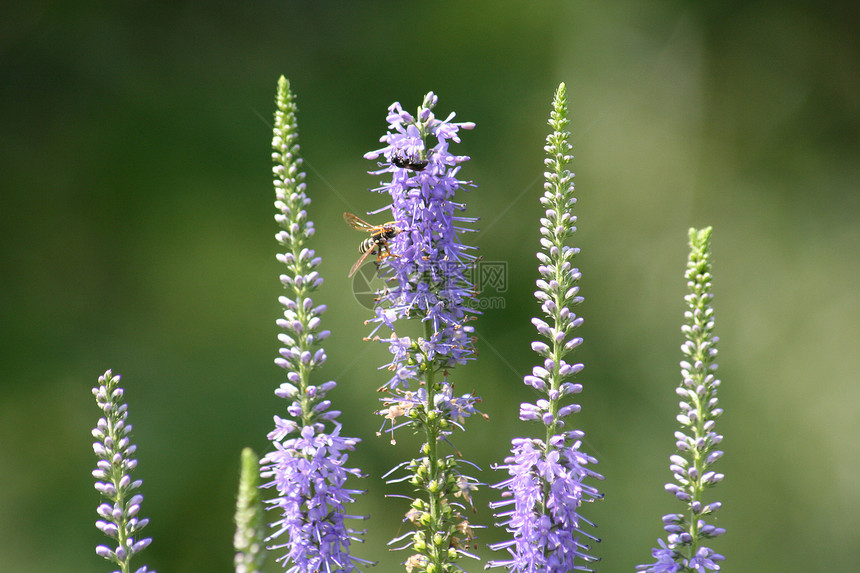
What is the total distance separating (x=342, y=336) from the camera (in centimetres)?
648

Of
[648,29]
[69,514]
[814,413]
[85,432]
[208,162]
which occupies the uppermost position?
[648,29]

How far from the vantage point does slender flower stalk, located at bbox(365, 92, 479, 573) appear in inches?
102

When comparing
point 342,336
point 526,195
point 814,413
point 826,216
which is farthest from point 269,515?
point 826,216

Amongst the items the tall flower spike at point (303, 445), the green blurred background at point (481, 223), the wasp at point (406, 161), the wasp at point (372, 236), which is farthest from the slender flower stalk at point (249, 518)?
the green blurred background at point (481, 223)

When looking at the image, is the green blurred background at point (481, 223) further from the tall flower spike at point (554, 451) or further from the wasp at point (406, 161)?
the tall flower spike at point (554, 451)

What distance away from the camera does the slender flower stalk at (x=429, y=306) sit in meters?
2.59

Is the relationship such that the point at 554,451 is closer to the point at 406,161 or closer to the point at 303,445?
the point at 303,445

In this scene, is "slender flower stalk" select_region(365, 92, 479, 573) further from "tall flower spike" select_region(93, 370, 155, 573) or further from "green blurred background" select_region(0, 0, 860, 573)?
"green blurred background" select_region(0, 0, 860, 573)

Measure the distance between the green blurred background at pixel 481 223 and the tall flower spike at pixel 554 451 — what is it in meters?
4.01

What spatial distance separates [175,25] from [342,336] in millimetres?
3184

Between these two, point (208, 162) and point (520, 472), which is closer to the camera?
point (520, 472)

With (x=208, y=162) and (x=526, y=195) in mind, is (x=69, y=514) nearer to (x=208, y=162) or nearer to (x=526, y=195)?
(x=208, y=162)

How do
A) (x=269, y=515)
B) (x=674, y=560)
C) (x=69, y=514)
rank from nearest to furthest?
(x=674, y=560), (x=269, y=515), (x=69, y=514)

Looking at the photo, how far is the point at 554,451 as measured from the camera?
2412mm
